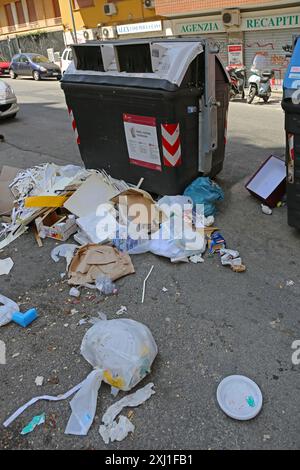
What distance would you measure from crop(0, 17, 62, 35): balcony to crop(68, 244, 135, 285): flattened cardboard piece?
26.4 meters

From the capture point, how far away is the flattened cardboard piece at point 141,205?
4070 millimetres

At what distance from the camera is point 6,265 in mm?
3867

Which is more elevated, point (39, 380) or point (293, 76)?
point (293, 76)

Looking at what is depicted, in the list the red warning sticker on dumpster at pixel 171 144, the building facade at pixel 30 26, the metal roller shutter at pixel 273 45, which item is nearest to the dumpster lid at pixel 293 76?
the red warning sticker on dumpster at pixel 171 144

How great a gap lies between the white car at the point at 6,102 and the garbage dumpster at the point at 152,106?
19.2 ft

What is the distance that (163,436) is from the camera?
2109 mm

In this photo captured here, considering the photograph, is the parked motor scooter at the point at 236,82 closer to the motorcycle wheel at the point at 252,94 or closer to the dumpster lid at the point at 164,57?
the motorcycle wheel at the point at 252,94

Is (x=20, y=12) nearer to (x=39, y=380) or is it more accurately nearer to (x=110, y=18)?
(x=110, y=18)

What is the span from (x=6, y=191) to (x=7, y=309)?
94.2 inches

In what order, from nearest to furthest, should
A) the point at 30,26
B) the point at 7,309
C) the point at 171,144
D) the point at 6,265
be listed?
1. the point at 7,309
2. the point at 6,265
3. the point at 171,144
4. the point at 30,26

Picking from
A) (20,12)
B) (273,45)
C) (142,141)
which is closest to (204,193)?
(142,141)
